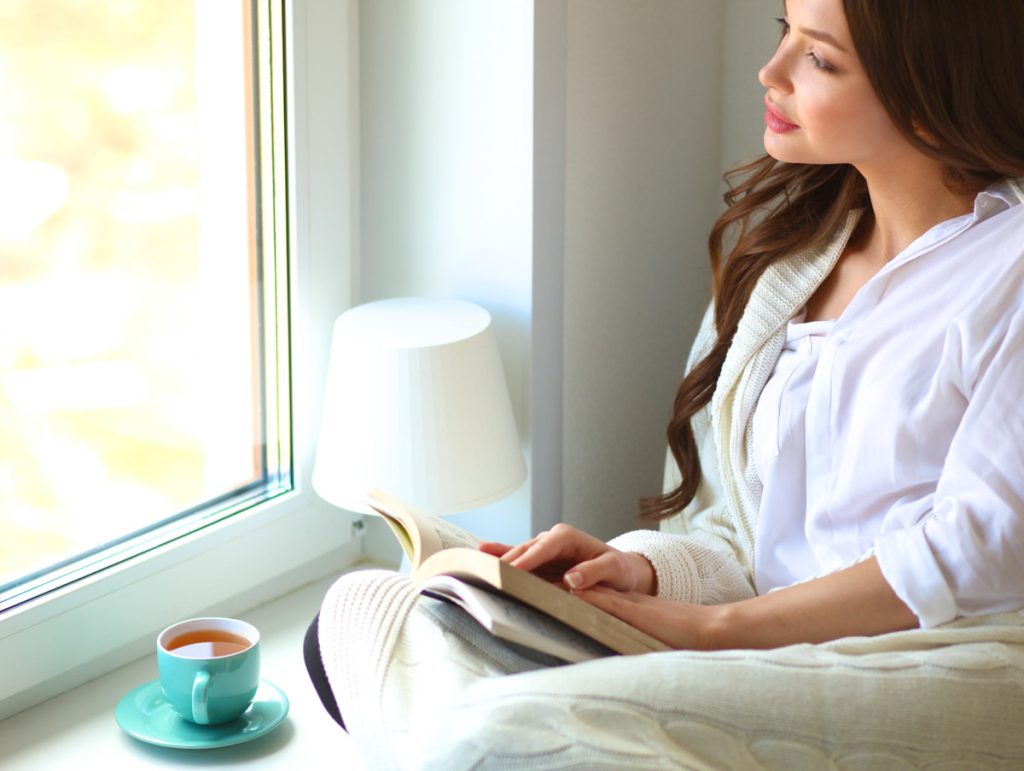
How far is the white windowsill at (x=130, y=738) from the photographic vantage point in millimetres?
1177

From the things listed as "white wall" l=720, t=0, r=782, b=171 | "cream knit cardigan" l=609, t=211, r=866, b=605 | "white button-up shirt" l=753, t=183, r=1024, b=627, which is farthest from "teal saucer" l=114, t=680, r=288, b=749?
"white wall" l=720, t=0, r=782, b=171

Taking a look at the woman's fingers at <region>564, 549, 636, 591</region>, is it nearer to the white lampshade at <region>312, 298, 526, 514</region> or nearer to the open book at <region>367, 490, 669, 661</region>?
Result: the open book at <region>367, 490, 669, 661</region>

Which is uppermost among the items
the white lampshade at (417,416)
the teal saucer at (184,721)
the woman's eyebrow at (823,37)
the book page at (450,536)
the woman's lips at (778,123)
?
the woman's eyebrow at (823,37)

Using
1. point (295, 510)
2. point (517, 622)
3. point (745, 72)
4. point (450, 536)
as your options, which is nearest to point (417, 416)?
point (450, 536)

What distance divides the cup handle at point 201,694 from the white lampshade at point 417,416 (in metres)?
0.26

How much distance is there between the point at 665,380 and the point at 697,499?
14.2 inches

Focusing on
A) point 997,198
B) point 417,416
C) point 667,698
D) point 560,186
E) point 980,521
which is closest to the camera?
point 667,698

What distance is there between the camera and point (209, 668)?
1141 millimetres

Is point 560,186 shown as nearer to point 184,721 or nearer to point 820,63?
point 820,63

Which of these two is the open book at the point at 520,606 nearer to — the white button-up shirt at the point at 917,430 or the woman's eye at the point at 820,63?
the white button-up shirt at the point at 917,430

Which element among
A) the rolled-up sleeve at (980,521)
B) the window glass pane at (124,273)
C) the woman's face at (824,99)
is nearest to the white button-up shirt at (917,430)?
the rolled-up sleeve at (980,521)

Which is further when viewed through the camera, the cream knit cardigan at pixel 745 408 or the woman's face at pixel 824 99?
the cream knit cardigan at pixel 745 408

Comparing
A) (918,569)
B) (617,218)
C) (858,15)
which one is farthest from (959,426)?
(617,218)

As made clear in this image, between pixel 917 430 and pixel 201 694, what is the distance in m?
0.68
